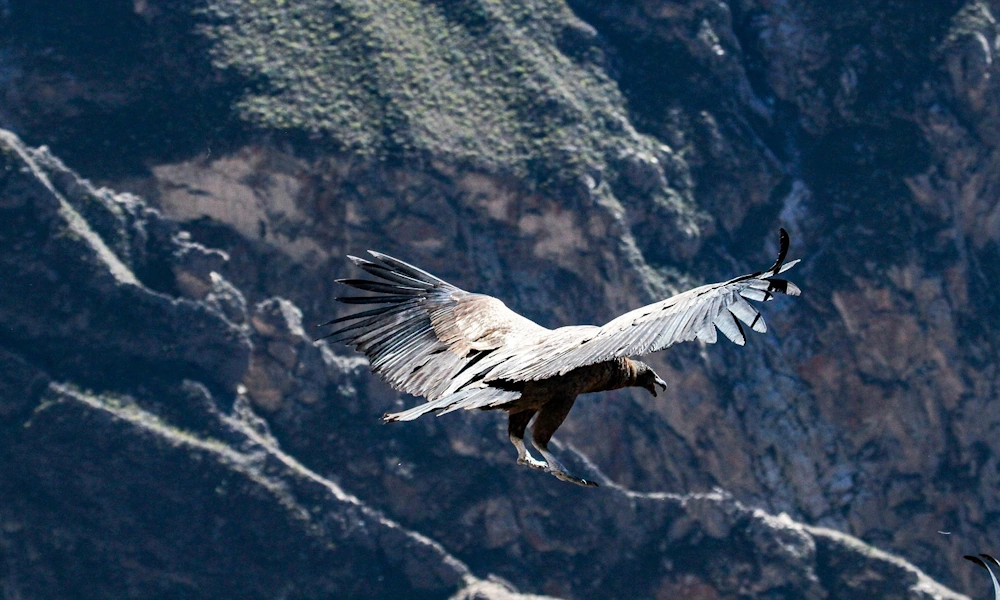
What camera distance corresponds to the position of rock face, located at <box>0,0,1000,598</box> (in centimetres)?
7019

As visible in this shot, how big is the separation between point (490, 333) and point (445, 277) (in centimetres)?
5106

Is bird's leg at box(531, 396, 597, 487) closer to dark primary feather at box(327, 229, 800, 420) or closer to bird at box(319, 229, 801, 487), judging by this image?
bird at box(319, 229, 801, 487)

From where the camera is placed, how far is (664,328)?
18.4 meters

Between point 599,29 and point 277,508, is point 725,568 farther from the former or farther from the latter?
point 599,29

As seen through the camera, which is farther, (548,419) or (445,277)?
(445,277)

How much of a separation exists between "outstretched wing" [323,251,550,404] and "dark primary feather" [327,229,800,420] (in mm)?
12

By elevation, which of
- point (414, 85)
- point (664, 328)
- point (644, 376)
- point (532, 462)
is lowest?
point (414, 85)

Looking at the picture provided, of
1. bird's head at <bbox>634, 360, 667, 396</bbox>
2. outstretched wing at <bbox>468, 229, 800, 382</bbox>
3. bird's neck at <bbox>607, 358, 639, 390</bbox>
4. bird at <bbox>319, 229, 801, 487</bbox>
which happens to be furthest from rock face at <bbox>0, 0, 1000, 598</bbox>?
outstretched wing at <bbox>468, 229, 800, 382</bbox>

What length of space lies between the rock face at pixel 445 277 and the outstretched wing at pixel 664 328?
52.2 metres

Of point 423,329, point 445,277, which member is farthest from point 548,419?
point 445,277

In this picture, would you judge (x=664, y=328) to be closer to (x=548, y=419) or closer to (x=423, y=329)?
(x=548, y=419)

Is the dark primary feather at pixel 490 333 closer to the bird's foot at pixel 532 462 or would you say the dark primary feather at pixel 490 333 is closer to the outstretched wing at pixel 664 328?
the outstretched wing at pixel 664 328

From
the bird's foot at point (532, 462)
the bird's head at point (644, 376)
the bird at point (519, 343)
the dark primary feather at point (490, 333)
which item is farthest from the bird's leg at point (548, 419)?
the bird's head at point (644, 376)

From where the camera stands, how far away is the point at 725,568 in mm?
72500
